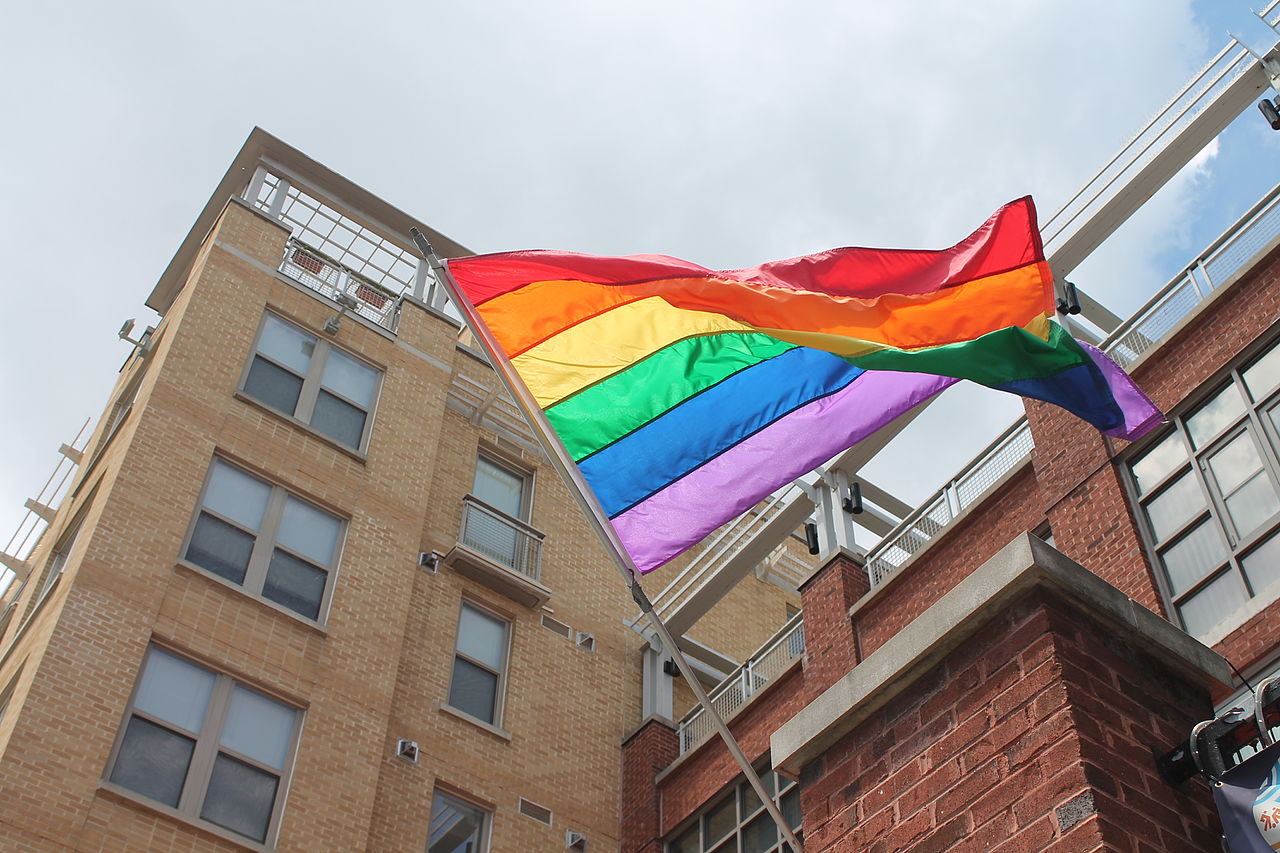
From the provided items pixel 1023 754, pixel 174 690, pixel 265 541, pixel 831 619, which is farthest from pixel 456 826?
pixel 1023 754

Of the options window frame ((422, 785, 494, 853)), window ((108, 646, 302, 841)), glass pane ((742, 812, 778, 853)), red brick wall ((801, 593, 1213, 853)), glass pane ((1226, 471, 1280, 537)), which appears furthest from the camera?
window frame ((422, 785, 494, 853))

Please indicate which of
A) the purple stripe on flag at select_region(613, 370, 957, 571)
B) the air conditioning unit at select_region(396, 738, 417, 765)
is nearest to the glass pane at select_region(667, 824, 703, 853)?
Answer: the air conditioning unit at select_region(396, 738, 417, 765)

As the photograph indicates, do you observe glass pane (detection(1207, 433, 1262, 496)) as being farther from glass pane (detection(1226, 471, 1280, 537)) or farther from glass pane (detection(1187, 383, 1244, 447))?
glass pane (detection(1187, 383, 1244, 447))

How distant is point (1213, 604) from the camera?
13508 millimetres

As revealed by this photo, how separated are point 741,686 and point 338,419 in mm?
7927

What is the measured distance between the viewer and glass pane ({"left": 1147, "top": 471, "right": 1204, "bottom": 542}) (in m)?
14.3

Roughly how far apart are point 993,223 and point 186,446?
1299 centimetres

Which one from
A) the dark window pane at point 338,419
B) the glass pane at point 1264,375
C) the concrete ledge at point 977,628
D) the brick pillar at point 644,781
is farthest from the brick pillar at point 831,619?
the concrete ledge at point 977,628

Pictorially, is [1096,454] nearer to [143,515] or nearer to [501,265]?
[501,265]

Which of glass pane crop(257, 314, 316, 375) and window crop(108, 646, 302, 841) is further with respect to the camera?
glass pane crop(257, 314, 316, 375)

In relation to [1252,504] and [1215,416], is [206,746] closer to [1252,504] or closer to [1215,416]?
[1252,504]

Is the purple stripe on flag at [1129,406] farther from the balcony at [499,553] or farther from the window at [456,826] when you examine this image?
the balcony at [499,553]

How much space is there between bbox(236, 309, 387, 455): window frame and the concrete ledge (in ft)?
54.7

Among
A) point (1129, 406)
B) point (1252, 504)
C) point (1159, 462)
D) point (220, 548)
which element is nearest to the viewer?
point (1129, 406)
